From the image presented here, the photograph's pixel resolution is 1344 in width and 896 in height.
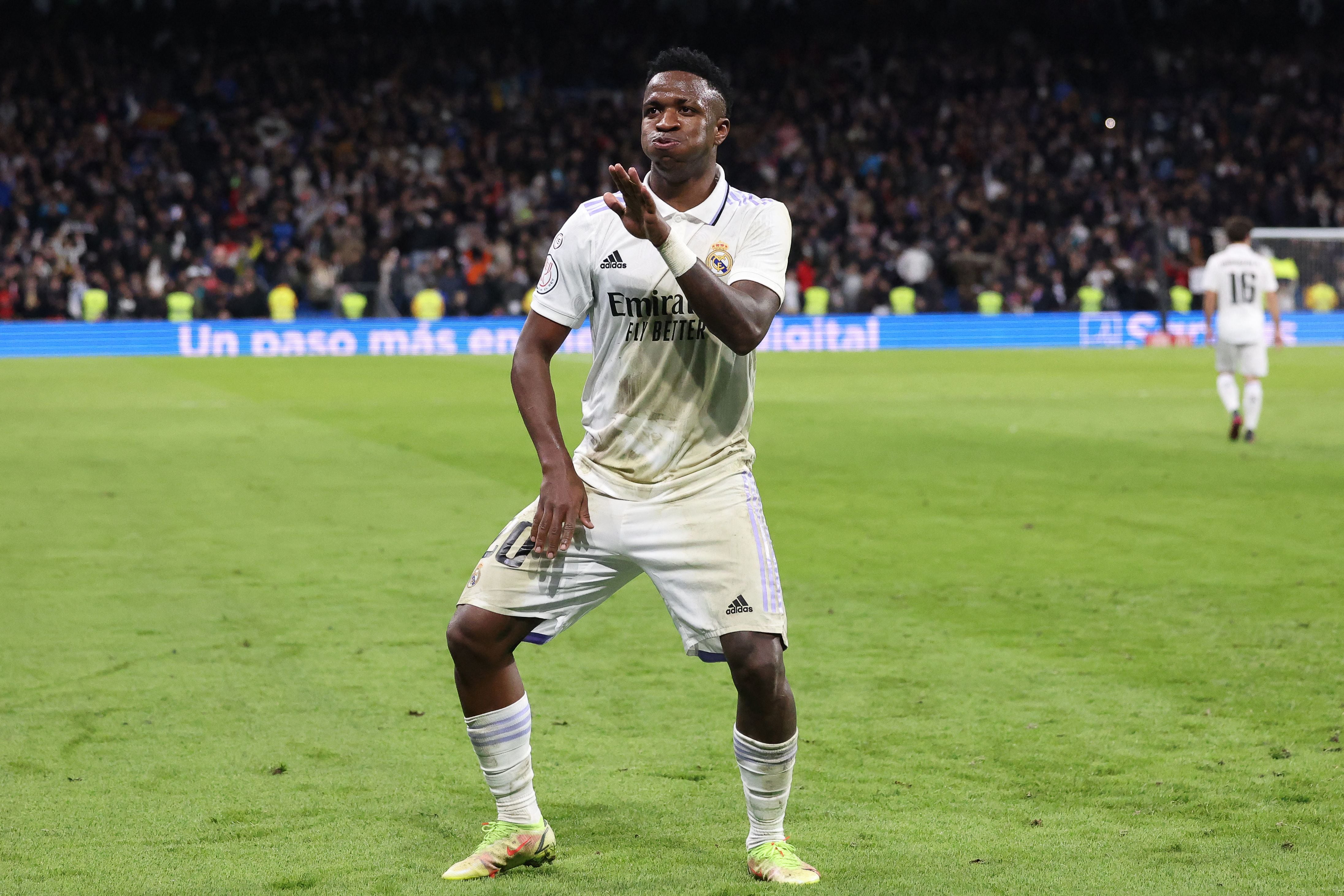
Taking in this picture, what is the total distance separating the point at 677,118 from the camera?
389cm

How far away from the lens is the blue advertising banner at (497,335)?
91.0 ft

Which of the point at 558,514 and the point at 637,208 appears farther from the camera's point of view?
the point at 558,514

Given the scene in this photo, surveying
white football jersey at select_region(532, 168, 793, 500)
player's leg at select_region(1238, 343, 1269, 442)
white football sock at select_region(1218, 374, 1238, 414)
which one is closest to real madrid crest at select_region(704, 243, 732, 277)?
white football jersey at select_region(532, 168, 793, 500)

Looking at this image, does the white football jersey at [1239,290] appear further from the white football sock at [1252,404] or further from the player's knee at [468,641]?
the player's knee at [468,641]

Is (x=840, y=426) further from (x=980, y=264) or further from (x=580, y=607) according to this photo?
(x=980, y=264)

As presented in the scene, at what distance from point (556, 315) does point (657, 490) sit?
0.52 meters

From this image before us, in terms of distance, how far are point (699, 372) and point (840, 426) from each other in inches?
483

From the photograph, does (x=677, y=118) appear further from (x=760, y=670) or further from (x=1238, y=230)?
(x=1238, y=230)

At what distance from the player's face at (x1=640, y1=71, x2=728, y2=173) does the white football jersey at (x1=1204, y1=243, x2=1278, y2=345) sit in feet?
39.6

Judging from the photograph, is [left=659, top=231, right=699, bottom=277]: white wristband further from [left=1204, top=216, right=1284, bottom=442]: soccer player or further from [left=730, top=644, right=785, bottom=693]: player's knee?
[left=1204, top=216, right=1284, bottom=442]: soccer player

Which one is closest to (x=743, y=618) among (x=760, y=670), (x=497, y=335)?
(x=760, y=670)

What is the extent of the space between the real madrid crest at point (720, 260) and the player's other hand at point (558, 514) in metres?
0.61

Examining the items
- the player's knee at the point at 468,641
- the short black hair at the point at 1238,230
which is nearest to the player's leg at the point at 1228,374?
the short black hair at the point at 1238,230

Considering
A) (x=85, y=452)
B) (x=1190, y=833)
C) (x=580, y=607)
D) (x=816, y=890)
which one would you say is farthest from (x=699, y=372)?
(x=85, y=452)
